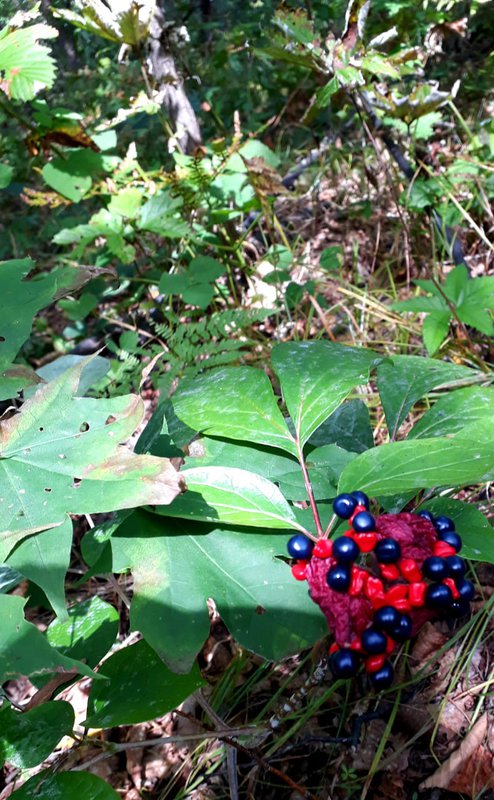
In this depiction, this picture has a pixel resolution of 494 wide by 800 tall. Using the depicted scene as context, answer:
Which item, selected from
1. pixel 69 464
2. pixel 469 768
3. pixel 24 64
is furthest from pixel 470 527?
pixel 24 64

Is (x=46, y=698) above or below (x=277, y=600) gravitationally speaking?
below

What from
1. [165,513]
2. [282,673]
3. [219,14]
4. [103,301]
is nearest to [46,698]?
[165,513]

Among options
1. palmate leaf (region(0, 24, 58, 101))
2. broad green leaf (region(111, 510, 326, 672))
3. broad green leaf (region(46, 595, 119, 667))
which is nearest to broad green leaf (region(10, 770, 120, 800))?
broad green leaf (region(46, 595, 119, 667))

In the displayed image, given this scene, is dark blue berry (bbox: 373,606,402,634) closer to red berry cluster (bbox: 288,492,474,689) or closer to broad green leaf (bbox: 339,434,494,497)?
red berry cluster (bbox: 288,492,474,689)

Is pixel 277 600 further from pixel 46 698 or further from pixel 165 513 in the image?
pixel 46 698

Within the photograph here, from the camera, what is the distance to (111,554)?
0.99 metres

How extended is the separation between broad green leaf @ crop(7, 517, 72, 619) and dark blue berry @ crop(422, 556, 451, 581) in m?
0.55

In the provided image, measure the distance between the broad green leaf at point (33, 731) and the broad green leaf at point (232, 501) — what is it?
41cm

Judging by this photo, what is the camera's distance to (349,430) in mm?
1228

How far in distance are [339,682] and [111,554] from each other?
0.70 m

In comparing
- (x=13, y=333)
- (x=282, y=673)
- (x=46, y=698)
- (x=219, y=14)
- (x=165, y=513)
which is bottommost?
(x=282, y=673)

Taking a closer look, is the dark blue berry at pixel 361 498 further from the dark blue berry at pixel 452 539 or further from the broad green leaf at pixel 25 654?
the broad green leaf at pixel 25 654

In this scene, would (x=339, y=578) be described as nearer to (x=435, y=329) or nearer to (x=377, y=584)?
(x=377, y=584)

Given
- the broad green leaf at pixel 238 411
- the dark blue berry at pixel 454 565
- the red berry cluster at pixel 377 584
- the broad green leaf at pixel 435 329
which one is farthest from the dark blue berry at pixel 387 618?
the broad green leaf at pixel 435 329
